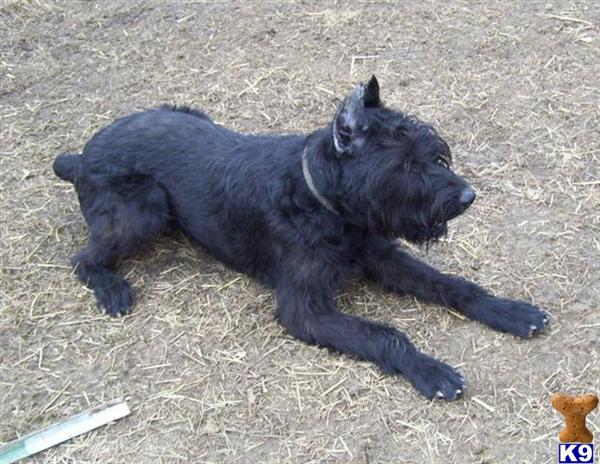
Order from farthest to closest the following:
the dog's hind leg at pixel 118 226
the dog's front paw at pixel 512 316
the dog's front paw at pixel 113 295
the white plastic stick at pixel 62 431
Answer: the dog's hind leg at pixel 118 226 < the dog's front paw at pixel 113 295 < the dog's front paw at pixel 512 316 < the white plastic stick at pixel 62 431

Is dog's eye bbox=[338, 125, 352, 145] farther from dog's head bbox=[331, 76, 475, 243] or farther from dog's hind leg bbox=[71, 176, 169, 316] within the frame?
dog's hind leg bbox=[71, 176, 169, 316]

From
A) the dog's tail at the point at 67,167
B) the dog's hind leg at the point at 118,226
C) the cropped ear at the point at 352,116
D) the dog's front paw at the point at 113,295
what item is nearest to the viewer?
the cropped ear at the point at 352,116

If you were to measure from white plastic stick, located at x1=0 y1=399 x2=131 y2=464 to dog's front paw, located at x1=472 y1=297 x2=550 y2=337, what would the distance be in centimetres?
220

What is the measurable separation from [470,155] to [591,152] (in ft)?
3.02

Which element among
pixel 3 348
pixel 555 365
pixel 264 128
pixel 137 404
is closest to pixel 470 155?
pixel 264 128

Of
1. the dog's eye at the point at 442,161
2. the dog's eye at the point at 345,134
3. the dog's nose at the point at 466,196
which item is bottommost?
the dog's nose at the point at 466,196

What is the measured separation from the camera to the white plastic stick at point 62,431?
4684mm

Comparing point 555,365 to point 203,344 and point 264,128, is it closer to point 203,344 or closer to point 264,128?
point 203,344

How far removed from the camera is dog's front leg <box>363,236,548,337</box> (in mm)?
5082

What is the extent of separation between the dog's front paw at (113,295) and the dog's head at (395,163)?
1.77 metres

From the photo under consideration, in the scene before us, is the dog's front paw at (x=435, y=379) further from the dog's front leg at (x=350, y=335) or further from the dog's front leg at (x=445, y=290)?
the dog's front leg at (x=445, y=290)

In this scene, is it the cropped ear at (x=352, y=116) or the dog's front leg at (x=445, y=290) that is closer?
the cropped ear at (x=352, y=116)

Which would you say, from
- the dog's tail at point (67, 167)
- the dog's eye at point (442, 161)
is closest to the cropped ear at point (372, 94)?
the dog's eye at point (442, 161)

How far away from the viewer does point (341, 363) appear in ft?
16.6
